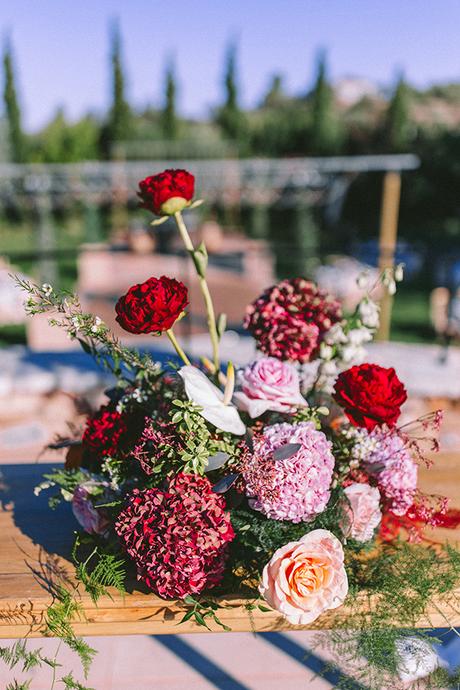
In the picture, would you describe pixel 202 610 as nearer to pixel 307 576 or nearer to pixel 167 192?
pixel 307 576

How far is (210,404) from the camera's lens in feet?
3.52

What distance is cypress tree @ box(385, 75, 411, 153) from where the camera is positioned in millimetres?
16641

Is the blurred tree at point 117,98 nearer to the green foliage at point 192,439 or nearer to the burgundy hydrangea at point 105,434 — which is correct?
the burgundy hydrangea at point 105,434

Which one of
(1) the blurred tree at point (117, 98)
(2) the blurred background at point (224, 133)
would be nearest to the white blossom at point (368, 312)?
(2) the blurred background at point (224, 133)

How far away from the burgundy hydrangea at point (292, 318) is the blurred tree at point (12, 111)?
18.9 metres

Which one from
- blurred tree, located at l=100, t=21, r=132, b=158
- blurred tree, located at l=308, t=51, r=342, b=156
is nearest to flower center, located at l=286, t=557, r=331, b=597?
blurred tree, located at l=308, t=51, r=342, b=156

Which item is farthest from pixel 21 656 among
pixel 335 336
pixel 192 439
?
pixel 335 336

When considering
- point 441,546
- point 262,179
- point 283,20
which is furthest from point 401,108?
point 441,546

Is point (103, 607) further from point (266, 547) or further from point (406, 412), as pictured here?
point (406, 412)

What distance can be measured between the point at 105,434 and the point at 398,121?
58.6ft

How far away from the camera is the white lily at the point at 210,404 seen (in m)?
1.05

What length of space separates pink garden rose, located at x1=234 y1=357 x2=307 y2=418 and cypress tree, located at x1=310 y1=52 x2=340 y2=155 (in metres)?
18.0

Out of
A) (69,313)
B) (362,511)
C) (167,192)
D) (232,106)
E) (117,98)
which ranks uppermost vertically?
(117,98)

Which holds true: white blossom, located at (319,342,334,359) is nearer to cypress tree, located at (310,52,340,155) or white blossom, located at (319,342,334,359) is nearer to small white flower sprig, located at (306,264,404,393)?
small white flower sprig, located at (306,264,404,393)
